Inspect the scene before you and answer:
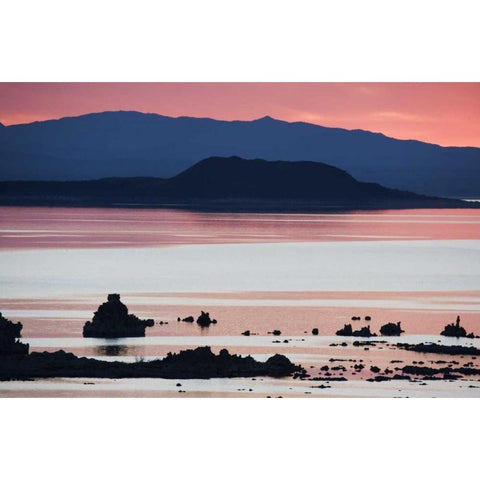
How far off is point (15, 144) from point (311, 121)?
292 centimetres

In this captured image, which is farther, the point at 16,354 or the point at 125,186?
the point at 125,186

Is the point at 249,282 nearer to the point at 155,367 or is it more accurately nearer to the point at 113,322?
the point at 113,322

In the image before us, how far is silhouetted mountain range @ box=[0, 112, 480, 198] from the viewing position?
15.0 m

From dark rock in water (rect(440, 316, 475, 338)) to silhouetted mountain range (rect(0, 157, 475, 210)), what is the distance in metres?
1.22

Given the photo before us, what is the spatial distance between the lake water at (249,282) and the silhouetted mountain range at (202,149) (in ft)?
1.55

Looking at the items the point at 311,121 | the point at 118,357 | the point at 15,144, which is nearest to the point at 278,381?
the point at 118,357

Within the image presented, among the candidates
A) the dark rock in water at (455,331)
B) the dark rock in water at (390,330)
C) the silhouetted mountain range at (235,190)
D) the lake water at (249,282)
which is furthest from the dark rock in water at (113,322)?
the dark rock in water at (455,331)

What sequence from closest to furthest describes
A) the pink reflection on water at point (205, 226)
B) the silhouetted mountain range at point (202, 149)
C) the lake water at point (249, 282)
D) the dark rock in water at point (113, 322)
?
the lake water at point (249, 282), the dark rock in water at point (113, 322), the silhouetted mountain range at point (202, 149), the pink reflection on water at point (205, 226)

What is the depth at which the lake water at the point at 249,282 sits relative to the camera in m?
14.3

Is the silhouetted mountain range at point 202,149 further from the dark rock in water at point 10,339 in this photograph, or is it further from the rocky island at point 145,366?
the rocky island at point 145,366

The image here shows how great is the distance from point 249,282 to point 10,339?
2.63 metres

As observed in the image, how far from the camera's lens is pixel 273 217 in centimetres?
1591

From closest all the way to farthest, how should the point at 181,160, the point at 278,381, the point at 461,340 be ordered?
the point at 278,381
the point at 461,340
the point at 181,160

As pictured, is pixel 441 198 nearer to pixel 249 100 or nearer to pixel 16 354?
pixel 249 100
